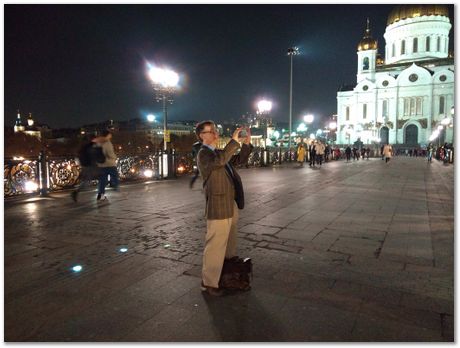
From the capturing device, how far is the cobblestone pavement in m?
2.90

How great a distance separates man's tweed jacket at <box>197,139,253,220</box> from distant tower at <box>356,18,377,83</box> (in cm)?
8252

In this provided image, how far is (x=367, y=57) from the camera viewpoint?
7712 cm

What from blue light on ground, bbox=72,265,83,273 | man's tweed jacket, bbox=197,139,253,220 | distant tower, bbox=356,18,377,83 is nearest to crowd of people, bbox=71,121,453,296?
man's tweed jacket, bbox=197,139,253,220

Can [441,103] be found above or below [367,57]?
below

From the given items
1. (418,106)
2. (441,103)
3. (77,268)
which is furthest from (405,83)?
(77,268)

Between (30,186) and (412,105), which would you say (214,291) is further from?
(412,105)

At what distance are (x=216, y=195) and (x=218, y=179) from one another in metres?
0.16

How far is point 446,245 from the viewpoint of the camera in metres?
5.31

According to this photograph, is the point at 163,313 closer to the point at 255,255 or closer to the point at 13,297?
the point at 13,297

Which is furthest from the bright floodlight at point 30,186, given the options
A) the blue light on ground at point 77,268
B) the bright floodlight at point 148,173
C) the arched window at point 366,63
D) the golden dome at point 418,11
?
the arched window at point 366,63

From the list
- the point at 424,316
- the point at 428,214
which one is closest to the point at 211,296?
the point at 424,316

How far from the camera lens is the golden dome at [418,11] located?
2630 inches

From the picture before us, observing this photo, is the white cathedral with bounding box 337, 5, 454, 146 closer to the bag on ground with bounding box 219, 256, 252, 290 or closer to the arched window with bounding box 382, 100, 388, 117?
the arched window with bounding box 382, 100, 388, 117

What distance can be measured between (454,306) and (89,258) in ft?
13.8
